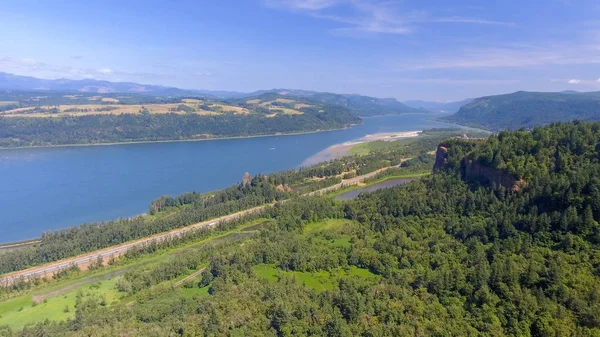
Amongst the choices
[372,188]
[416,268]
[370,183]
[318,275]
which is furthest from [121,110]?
[416,268]

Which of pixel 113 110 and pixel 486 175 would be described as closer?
pixel 486 175

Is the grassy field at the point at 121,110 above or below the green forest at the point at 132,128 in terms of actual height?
above

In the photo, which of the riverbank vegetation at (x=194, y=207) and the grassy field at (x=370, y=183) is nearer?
the riverbank vegetation at (x=194, y=207)

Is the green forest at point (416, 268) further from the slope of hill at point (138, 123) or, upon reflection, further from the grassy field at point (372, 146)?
the slope of hill at point (138, 123)

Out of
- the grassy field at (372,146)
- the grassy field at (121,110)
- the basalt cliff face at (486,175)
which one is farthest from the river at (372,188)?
the grassy field at (121,110)

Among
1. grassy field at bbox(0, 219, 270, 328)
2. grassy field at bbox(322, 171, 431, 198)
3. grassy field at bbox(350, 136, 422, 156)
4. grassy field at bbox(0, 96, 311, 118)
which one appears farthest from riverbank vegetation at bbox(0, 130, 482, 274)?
grassy field at bbox(0, 96, 311, 118)

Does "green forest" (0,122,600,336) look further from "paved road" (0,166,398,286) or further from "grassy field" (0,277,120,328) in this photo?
"paved road" (0,166,398,286)

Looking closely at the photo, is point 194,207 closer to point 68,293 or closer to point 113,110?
point 68,293
